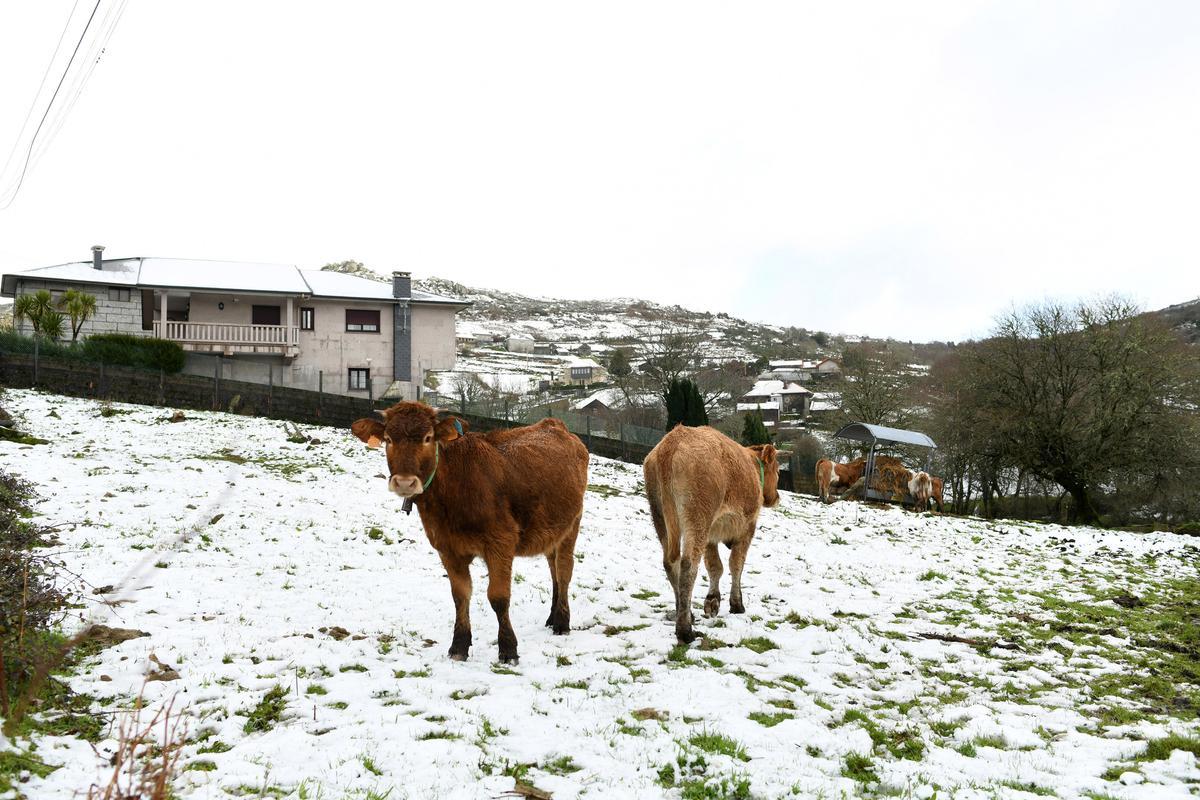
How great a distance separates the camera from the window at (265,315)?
3816cm

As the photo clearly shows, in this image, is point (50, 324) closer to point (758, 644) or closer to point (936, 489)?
point (758, 644)

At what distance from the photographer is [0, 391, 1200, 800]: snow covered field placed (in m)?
4.40

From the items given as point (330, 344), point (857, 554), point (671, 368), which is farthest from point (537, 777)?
point (671, 368)

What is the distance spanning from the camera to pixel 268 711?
5.12 metres

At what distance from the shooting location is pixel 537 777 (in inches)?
170

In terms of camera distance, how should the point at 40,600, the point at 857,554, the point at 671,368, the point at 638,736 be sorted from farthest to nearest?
the point at 671,368
the point at 857,554
the point at 40,600
the point at 638,736

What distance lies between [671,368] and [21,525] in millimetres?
44494

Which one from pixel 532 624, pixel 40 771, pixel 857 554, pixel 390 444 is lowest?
pixel 857 554

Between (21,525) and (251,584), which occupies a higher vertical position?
(21,525)

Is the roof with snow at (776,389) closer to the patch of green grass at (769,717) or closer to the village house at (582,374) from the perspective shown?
the village house at (582,374)

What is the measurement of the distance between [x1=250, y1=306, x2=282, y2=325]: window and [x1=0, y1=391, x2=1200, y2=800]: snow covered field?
1022 inches

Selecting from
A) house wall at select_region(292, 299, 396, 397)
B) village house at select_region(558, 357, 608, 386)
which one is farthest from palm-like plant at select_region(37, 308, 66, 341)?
village house at select_region(558, 357, 608, 386)

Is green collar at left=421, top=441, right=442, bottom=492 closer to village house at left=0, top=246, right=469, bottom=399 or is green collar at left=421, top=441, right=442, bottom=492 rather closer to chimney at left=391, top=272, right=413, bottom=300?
village house at left=0, top=246, right=469, bottom=399

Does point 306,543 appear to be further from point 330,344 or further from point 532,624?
point 330,344
